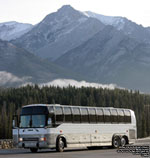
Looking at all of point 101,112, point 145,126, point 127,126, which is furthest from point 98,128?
point 145,126

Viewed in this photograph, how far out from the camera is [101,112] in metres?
40.7

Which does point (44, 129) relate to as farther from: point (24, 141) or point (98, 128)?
point (98, 128)

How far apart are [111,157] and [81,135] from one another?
10612 millimetres

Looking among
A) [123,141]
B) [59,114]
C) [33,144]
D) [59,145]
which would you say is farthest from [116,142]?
[33,144]

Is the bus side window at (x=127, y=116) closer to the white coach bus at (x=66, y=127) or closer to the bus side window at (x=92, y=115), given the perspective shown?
the white coach bus at (x=66, y=127)

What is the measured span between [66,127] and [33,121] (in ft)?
8.90

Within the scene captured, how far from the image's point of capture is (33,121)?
3591cm

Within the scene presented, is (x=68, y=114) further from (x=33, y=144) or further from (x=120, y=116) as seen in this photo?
(x=120, y=116)

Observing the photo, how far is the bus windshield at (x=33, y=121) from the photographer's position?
35.6 m

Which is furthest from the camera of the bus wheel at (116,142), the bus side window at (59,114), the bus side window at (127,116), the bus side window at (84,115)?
the bus side window at (127,116)

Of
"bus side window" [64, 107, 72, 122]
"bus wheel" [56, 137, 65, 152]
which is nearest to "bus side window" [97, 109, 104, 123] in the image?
"bus side window" [64, 107, 72, 122]

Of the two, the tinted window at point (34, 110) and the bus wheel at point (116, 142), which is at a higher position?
the tinted window at point (34, 110)

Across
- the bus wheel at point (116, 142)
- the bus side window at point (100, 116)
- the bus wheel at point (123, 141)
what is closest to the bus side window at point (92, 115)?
the bus side window at point (100, 116)

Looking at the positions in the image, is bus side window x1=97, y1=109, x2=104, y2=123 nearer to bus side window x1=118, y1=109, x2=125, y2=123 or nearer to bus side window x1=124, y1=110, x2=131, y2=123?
bus side window x1=118, y1=109, x2=125, y2=123
